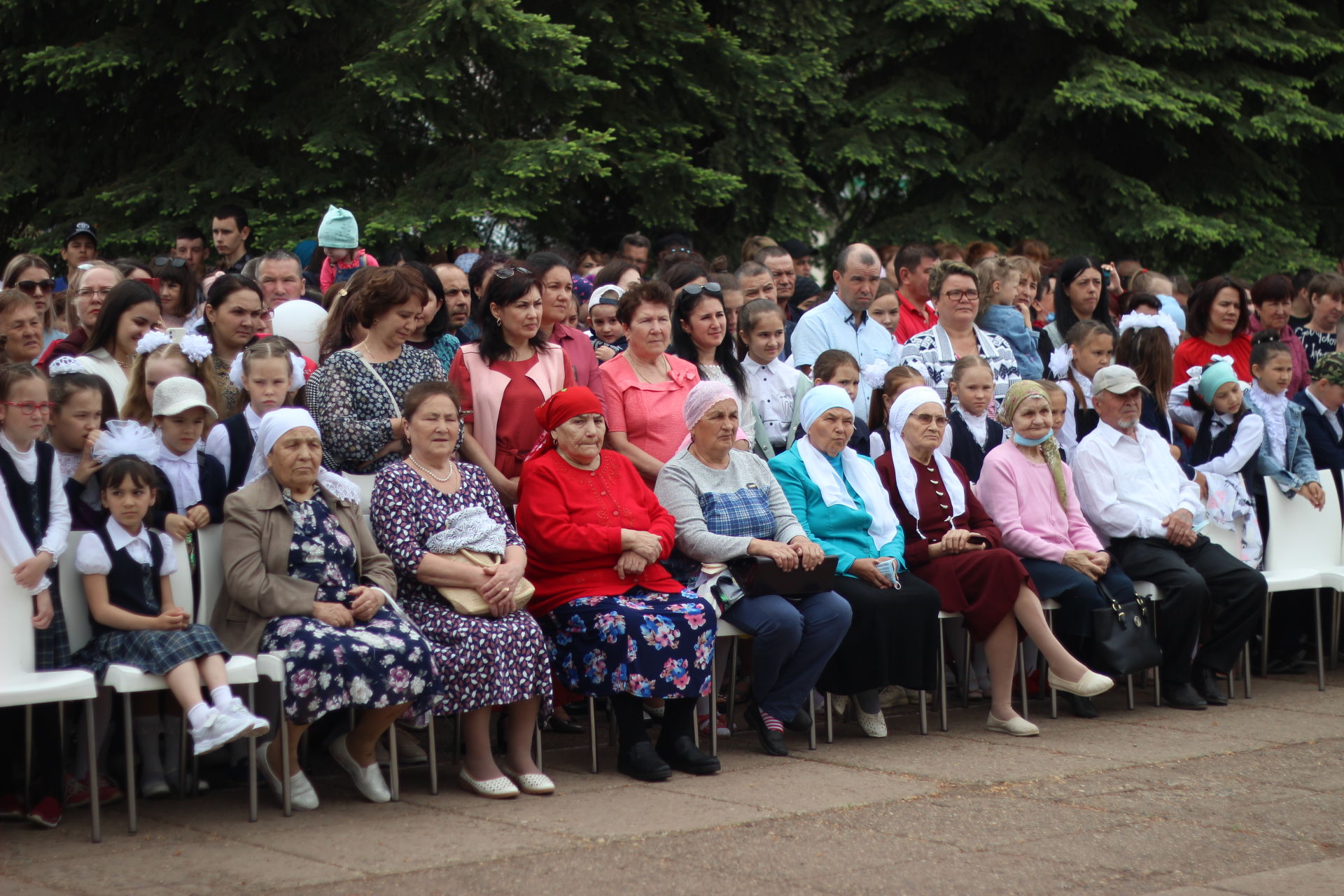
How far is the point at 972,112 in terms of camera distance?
15.5 metres

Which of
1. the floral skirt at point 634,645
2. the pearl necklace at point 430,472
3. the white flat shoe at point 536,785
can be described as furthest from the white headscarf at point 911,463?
the white flat shoe at point 536,785

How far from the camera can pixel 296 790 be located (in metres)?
5.88

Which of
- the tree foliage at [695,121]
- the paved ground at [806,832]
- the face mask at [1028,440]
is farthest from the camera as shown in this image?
the tree foliage at [695,121]

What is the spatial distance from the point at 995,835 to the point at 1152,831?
1.83 feet

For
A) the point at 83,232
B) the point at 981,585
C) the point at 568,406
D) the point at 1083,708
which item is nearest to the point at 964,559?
the point at 981,585

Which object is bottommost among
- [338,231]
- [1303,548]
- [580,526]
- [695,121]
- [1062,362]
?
[1303,548]

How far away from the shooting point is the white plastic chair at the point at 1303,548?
853cm

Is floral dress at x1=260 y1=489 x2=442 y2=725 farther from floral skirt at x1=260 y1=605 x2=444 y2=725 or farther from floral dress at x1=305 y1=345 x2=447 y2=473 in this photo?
floral dress at x1=305 y1=345 x2=447 y2=473

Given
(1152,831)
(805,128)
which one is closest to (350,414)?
(1152,831)

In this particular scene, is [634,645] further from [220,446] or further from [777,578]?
[220,446]

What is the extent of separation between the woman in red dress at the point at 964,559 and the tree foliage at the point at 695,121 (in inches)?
195

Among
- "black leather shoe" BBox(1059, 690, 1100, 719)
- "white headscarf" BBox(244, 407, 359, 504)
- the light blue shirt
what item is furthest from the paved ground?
the light blue shirt

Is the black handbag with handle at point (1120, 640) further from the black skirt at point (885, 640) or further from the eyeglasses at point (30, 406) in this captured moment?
the eyeglasses at point (30, 406)

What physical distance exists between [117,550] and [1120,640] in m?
4.53
